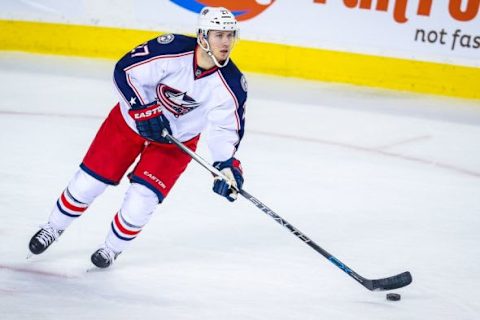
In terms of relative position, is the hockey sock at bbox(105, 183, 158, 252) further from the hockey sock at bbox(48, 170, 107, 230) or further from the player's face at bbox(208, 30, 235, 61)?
the player's face at bbox(208, 30, 235, 61)

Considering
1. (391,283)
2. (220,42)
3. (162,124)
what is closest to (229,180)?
(162,124)

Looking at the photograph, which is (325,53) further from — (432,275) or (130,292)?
(130,292)

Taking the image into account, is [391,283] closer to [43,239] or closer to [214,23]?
[214,23]

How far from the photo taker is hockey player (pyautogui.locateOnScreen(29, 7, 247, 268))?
3352 mm

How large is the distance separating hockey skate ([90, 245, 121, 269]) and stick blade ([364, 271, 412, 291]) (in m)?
0.98

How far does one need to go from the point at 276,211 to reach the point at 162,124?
4.11 feet

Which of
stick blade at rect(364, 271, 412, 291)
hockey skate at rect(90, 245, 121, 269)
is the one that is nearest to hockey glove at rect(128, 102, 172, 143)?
hockey skate at rect(90, 245, 121, 269)

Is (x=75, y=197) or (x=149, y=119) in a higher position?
(x=149, y=119)

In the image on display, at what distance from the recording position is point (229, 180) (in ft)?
11.0

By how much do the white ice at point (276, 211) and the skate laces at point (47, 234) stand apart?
9 cm

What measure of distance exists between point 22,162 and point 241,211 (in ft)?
4.12

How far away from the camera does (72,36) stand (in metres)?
7.30

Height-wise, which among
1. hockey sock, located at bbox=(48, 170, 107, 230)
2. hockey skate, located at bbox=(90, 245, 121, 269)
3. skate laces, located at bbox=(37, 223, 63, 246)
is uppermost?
hockey sock, located at bbox=(48, 170, 107, 230)

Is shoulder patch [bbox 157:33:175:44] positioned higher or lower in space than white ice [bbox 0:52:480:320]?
higher
